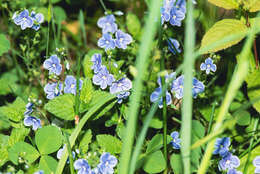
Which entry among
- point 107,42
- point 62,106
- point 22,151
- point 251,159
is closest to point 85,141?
point 62,106

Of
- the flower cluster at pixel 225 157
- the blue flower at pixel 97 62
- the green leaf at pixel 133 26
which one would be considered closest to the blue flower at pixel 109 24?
the green leaf at pixel 133 26

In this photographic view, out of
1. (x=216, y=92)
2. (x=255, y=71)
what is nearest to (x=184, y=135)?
(x=255, y=71)

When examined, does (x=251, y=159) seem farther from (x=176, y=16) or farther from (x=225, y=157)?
(x=176, y=16)

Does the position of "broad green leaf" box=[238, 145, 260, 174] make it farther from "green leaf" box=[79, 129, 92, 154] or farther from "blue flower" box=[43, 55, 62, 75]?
"blue flower" box=[43, 55, 62, 75]

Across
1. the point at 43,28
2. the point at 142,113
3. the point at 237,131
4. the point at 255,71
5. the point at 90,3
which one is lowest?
the point at 237,131

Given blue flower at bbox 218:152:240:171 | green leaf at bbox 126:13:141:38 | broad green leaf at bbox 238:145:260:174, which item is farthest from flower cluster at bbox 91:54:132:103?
broad green leaf at bbox 238:145:260:174

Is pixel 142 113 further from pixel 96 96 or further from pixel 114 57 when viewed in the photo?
pixel 114 57
